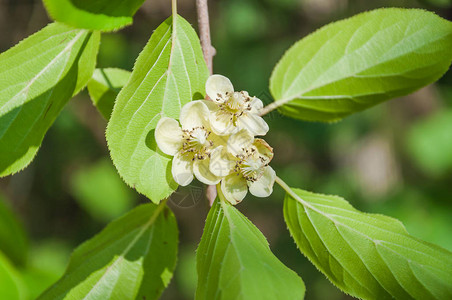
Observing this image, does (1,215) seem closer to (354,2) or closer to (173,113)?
(173,113)

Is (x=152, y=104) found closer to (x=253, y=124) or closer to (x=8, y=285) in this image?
(x=253, y=124)

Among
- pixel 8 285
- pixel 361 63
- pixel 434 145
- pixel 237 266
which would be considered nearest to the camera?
pixel 237 266


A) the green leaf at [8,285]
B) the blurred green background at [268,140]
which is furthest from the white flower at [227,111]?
the blurred green background at [268,140]

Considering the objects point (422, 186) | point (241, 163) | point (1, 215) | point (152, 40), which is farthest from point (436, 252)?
point (422, 186)

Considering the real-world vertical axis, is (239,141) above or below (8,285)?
above

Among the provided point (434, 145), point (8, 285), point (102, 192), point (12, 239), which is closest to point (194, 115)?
point (8, 285)

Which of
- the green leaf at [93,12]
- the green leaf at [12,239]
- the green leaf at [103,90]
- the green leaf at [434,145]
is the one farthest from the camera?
the green leaf at [434,145]

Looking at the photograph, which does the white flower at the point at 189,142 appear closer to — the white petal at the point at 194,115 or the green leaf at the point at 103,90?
the white petal at the point at 194,115
